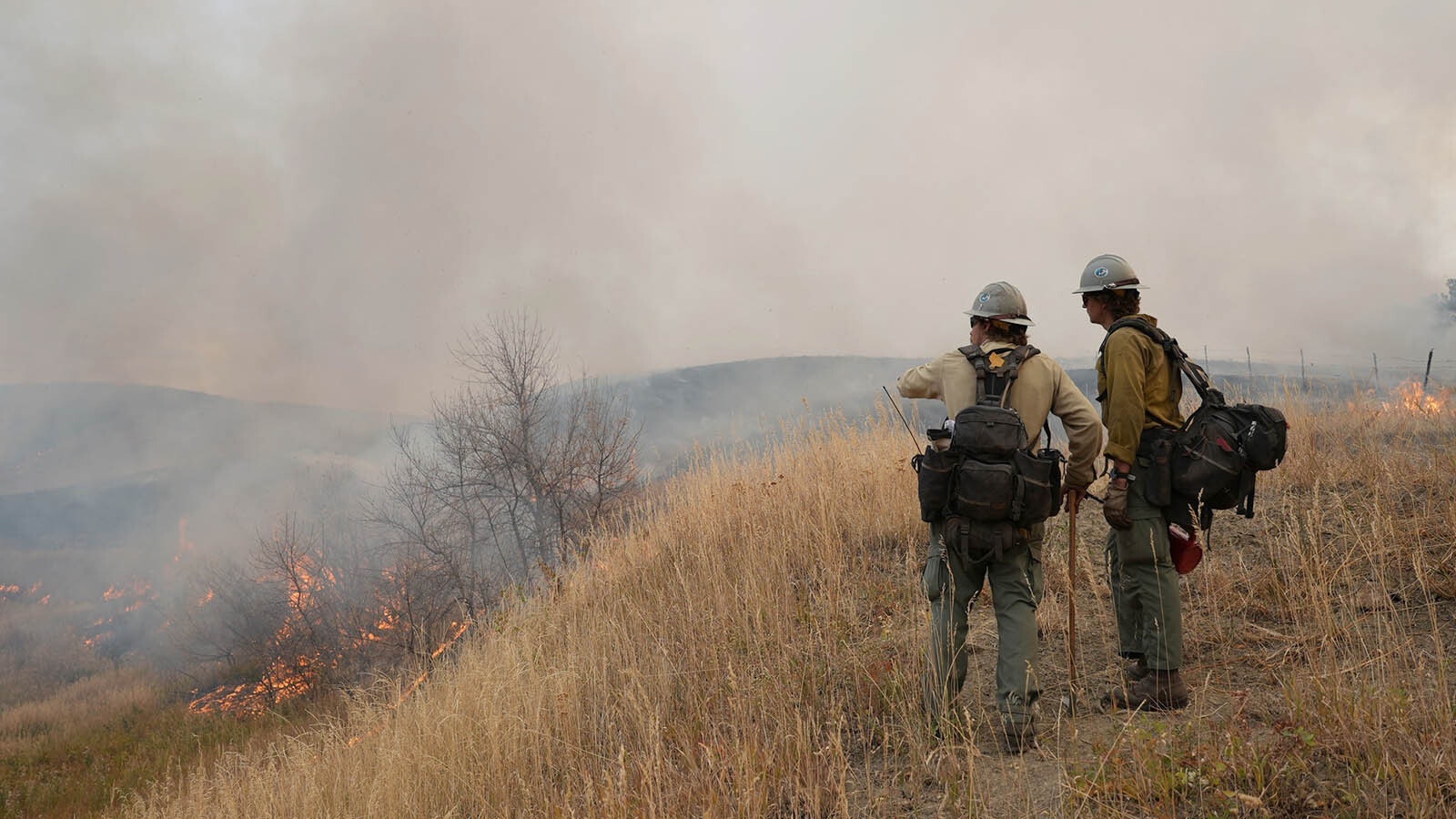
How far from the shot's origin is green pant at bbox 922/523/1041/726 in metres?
3.25

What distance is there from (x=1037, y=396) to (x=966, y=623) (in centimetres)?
110

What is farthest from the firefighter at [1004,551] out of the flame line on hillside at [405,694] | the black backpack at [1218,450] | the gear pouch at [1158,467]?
the flame line on hillside at [405,694]

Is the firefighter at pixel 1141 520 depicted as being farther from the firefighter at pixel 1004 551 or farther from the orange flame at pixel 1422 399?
the orange flame at pixel 1422 399

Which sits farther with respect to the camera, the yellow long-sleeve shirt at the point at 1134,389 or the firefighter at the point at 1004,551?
the yellow long-sleeve shirt at the point at 1134,389

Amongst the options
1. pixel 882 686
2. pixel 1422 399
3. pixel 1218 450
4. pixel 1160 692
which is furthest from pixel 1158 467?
pixel 1422 399

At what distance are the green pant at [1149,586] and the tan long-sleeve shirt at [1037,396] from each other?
281 millimetres

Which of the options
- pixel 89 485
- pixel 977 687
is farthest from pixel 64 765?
pixel 89 485

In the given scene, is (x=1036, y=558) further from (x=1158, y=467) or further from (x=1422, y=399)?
(x=1422, y=399)

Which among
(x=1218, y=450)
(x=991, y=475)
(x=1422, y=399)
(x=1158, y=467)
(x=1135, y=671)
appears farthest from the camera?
(x=1422, y=399)

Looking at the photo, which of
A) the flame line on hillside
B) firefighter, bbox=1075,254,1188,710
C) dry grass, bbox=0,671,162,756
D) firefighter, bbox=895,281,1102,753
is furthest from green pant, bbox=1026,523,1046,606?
dry grass, bbox=0,671,162,756

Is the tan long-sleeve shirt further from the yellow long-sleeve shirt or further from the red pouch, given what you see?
the red pouch

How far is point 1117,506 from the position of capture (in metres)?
3.44

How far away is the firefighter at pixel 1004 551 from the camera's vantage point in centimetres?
329

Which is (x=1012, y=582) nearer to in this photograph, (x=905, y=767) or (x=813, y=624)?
(x=905, y=767)
